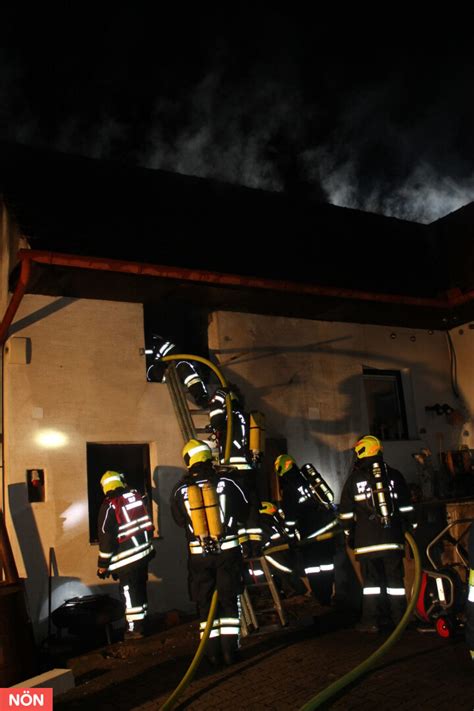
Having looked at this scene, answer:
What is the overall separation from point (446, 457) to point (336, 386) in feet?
7.89

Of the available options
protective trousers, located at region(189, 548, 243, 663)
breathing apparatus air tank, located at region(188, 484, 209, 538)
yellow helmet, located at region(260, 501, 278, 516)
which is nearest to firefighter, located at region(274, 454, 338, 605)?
yellow helmet, located at region(260, 501, 278, 516)

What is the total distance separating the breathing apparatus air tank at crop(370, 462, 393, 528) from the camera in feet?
22.2

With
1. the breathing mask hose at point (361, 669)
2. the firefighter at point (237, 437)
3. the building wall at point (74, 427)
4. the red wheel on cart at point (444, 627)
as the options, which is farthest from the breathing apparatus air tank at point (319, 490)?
the red wheel on cart at point (444, 627)

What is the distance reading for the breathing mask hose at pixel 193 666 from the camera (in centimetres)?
482

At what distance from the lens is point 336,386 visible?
420 inches

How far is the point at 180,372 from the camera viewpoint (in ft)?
29.2

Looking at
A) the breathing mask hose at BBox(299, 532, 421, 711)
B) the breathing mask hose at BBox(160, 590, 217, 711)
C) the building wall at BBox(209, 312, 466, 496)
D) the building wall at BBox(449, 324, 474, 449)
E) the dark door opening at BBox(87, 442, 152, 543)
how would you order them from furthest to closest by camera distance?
1. the building wall at BBox(449, 324, 474, 449)
2. the building wall at BBox(209, 312, 466, 496)
3. the dark door opening at BBox(87, 442, 152, 543)
4. the breathing mask hose at BBox(160, 590, 217, 711)
5. the breathing mask hose at BBox(299, 532, 421, 711)

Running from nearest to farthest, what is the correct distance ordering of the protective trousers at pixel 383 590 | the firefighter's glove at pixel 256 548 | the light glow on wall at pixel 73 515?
the protective trousers at pixel 383 590, the firefighter's glove at pixel 256 548, the light glow on wall at pixel 73 515

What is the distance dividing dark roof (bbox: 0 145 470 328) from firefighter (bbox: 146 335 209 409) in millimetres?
728

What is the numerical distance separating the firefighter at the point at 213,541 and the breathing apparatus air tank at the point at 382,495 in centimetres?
144

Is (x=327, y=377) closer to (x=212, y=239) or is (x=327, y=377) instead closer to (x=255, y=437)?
(x=255, y=437)

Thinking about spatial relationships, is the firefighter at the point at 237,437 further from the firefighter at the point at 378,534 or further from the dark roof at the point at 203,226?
the dark roof at the point at 203,226

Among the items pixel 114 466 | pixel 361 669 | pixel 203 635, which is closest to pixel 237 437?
pixel 114 466

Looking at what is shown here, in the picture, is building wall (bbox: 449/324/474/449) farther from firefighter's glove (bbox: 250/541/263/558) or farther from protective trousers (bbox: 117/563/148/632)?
protective trousers (bbox: 117/563/148/632)
